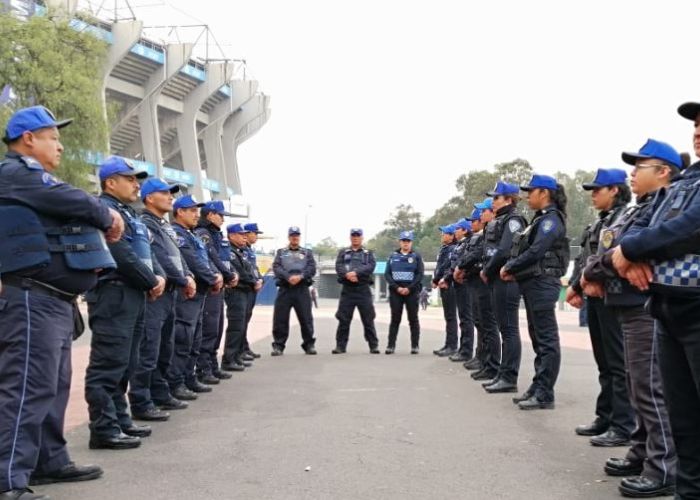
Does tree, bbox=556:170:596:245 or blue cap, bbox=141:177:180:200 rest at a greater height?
tree, bbox=556:170:596:245

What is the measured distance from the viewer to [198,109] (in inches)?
1956

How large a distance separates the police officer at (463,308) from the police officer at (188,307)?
4224 mm

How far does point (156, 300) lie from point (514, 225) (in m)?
3.63

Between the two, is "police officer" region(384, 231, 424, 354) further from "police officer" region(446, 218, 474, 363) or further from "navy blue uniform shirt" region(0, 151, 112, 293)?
"navy blue uniform shirt" region(0, 151, 112, 293)

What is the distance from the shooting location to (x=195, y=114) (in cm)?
4962

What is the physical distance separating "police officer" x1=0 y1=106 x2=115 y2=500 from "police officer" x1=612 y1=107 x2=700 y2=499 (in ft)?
9.06

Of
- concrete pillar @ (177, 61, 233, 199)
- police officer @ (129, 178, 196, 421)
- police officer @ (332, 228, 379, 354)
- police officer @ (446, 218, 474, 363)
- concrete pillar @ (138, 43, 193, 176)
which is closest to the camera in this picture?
police officer @ (129, 178, 196, 421)

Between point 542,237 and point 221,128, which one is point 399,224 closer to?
point 221,128

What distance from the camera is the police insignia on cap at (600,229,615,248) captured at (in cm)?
432

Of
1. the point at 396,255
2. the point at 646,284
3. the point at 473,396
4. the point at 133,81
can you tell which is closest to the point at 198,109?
the point at 133,81

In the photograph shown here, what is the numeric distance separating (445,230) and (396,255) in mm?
940

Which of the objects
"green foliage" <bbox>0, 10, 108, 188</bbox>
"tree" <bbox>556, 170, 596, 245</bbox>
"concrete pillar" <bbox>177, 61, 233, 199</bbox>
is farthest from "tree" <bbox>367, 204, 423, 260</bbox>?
"green foliage" <bbox>0, 10, 108, 188</bbox>

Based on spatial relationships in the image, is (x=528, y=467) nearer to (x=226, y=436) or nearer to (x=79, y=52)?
(x=226, y=436)

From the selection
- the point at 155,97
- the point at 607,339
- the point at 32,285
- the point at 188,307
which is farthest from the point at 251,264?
the point at 155,97
